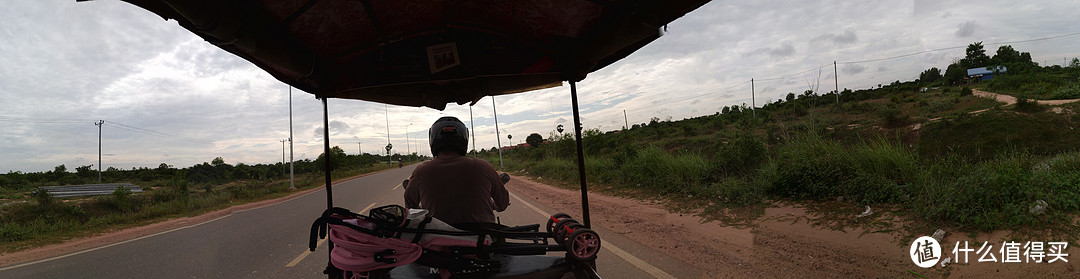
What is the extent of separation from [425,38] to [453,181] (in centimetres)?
96

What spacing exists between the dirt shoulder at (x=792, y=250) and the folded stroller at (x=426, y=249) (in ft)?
7.50

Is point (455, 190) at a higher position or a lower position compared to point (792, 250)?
higher

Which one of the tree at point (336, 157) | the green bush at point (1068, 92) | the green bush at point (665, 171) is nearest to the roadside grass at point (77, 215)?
the green bush at point (665, 171)

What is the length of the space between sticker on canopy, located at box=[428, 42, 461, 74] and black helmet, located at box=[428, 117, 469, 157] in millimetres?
361

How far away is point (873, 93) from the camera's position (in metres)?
32.7

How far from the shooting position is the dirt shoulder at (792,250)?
337 centimetres

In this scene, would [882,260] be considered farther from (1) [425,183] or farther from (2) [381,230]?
(2) [381,230]

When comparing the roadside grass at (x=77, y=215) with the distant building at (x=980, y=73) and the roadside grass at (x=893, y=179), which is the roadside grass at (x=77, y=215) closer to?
the roadside grass at (x=893, y=179)

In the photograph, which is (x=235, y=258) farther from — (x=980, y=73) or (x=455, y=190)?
(x=980, y=73)

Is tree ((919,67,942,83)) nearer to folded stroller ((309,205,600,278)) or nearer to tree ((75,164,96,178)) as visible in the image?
folded stroller ((309,205,600,278))

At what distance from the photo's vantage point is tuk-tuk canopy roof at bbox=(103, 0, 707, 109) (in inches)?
76.1

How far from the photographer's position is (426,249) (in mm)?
1765

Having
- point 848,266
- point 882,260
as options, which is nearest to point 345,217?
point 848,266

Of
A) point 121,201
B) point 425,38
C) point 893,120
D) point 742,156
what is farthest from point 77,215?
point 893,120
